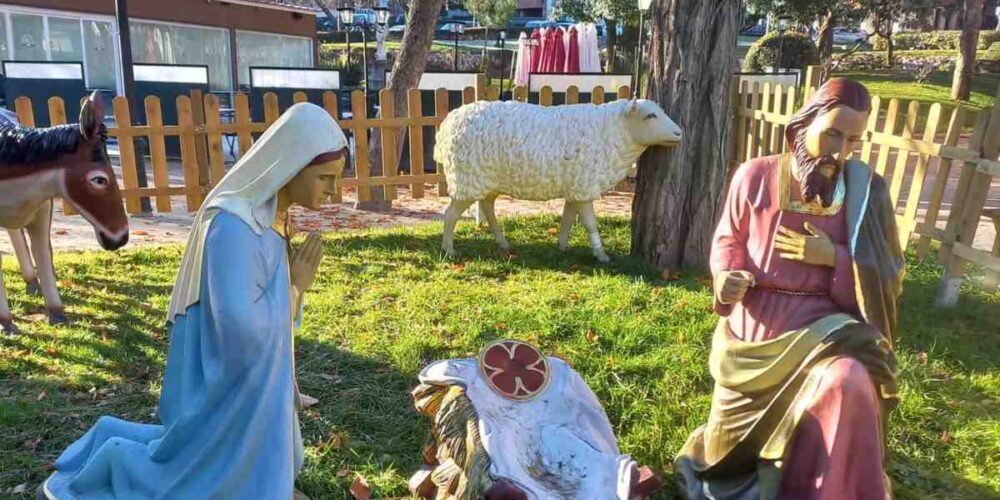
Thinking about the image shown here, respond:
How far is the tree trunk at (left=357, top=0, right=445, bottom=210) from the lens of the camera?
941 centimetres

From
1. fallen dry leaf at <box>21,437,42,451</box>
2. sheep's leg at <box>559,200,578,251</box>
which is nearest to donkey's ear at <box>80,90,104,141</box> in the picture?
fallen dry leaf at <box>21,437,42,451</box>

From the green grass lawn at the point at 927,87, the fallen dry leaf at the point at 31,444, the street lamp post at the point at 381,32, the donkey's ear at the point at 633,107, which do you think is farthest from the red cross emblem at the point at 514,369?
the green grass lawn at the point at 927,87

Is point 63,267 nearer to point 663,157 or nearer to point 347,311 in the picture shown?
point 347,311

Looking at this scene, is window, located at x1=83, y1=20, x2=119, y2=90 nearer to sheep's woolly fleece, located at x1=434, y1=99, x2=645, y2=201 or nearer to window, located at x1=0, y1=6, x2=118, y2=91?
window, located at x1=0, y1=6, x2=118, y2=91

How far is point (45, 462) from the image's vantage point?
353 centimetres

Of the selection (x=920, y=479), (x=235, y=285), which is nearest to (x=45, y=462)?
(x=235, y=285)

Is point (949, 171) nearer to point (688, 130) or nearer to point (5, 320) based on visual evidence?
point (688, 130)

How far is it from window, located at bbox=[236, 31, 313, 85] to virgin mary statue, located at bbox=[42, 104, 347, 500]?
58.4 feet

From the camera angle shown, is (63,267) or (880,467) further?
(63,267)

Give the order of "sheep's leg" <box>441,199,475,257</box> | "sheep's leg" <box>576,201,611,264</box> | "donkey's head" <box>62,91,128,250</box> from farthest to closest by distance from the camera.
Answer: "sheep's leg" <box>441,199,475,257</box> < "sheep's leg" <box>576,201,611,264</box> < "donkey's head" <box>62,91,128,250</box>

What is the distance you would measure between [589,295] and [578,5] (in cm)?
2812

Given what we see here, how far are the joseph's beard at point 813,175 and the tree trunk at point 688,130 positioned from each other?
11.8ft

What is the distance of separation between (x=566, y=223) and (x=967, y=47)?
18.2 meters

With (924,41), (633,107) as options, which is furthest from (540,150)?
(924,41)
